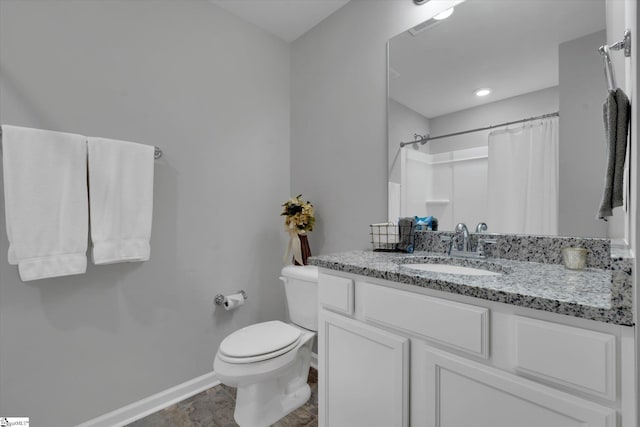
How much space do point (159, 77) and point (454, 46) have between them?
1.65m

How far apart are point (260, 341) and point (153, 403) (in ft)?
2.60

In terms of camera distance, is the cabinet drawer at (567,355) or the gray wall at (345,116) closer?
the cabinet drawer at (567,355)

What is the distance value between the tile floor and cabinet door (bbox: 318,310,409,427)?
38 centimetres

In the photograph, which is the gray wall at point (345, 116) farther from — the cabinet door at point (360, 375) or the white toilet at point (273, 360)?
the cabinet door at point (360, 375)

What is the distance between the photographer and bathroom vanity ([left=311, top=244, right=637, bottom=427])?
61 cm

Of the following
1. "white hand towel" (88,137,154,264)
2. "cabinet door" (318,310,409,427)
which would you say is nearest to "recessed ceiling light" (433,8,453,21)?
"cabinet door" (318,310,409,427)

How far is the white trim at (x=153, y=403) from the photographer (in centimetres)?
149

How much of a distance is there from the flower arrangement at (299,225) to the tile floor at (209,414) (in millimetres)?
867

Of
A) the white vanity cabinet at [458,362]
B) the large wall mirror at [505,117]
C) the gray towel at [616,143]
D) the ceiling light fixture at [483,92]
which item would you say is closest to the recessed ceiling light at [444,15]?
the large wall mirror at [505,117]

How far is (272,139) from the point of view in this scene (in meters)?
2.23

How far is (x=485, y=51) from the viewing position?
4.44 ft

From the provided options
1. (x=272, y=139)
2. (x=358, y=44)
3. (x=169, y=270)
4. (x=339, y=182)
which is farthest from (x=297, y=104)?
(x=169, y=270)

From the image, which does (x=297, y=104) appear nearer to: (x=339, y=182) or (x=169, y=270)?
(x=339, y=182)

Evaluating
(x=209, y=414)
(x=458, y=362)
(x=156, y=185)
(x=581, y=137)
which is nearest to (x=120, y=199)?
(x=156, y=185)
